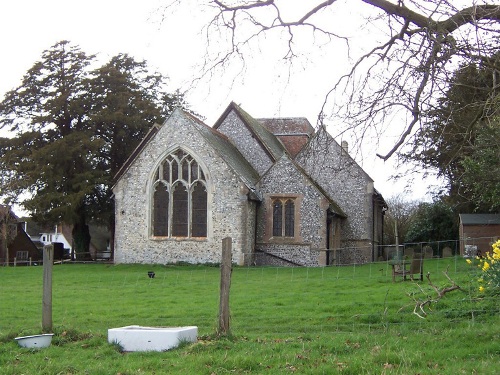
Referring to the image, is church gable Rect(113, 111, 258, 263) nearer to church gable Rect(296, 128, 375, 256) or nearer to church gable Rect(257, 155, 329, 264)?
church gable Rect(257, 155, 329, 264)

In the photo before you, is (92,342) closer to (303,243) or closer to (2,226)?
(303,243)

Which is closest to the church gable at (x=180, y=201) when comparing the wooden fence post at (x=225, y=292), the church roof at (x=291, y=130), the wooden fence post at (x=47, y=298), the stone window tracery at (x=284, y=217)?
the stone window tracery at (x=284, y=217)

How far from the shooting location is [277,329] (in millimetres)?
12359

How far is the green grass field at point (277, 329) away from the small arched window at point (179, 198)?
12746 millimetres

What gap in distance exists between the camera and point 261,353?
9445 millimetres

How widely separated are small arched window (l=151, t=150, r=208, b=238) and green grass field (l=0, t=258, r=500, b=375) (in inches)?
502

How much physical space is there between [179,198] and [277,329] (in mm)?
22816

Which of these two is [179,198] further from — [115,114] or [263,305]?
[263,305]

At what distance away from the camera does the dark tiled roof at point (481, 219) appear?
35.7 meters

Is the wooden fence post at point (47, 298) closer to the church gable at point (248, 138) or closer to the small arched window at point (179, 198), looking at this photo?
the small arched window at point (179, 198)

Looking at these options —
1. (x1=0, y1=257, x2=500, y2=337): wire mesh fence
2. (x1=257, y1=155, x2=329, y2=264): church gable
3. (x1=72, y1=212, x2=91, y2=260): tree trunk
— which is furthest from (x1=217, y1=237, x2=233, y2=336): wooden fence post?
(x1=72, y1=212, x2=91, y2=260): tree trunk

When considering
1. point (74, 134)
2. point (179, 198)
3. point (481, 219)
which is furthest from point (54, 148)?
point (481, 219)

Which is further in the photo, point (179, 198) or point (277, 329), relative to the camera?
point (179, 198)

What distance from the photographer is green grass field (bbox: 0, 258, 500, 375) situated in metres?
8.75
